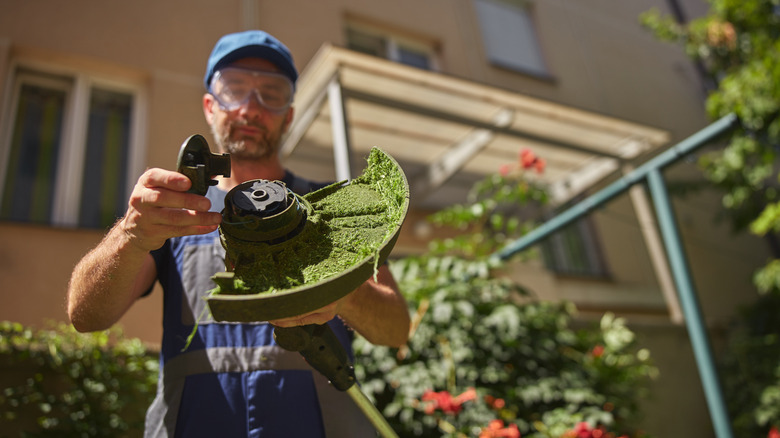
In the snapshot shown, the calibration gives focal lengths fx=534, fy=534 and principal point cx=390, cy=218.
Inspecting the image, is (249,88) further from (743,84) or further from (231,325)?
(743,84)

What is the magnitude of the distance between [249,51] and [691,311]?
2383 millimetres

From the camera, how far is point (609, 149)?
17.6ft

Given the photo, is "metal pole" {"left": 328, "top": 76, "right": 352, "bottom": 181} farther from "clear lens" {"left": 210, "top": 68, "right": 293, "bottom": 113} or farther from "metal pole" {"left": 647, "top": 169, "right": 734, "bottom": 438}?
"metal pole" {"left": 647, "top": 169, "right": 734, "bottom": 438}

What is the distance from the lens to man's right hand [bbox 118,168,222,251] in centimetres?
88

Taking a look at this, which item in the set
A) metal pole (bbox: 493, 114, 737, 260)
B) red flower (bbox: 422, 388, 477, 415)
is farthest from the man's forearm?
metal pole (bbox: 493, 114, 737, 260)

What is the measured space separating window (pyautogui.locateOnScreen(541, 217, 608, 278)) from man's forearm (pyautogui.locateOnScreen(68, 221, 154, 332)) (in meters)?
5.76

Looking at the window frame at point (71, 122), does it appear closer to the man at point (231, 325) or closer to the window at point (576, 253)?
the man at point (231, 325)

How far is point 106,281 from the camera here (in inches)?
45.1

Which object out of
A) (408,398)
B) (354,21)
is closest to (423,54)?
(354,21)

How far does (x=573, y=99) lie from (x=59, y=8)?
20.0ft

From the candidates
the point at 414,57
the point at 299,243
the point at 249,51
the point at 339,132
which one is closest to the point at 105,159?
the point at 339,132

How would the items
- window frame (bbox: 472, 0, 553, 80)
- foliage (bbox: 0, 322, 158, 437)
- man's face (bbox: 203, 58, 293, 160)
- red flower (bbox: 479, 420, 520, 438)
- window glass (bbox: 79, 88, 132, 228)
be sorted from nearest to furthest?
1. man's face (bbox: 203, 58, 293, 160)
2. foliage (bbox: 0, 322, 158, 437)
3. red flower (bbox: 479, 420, 520, 438)
4. window glass (bbox: 79, 88, 132, 228)
5. window frame (bbox: 472, 0, 553, 80)

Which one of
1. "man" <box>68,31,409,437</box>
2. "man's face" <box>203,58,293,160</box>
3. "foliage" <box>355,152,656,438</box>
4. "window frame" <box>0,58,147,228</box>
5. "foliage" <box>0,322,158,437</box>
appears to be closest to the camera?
"man" <box>68,31,409,437</box>

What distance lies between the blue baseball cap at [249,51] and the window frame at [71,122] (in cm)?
300
